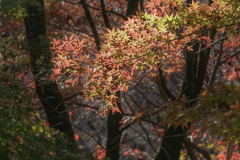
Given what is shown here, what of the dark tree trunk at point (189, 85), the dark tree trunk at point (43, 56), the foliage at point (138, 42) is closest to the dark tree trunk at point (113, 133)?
the dark tree trunk at point (43, 56)

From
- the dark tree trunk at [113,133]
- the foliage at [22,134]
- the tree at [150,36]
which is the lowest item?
the dark tree trunk at [113,133]

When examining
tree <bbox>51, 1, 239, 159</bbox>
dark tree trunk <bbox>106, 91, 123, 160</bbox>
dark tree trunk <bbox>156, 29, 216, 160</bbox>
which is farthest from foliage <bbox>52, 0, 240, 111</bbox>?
dark tree trunk <bbox>106, 91, 123, 160</bbox>

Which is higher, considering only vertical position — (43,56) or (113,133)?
(43,56)

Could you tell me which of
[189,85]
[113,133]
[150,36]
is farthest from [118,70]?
[113,133]

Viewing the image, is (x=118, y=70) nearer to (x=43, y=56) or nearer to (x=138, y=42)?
(x=138, y=42)

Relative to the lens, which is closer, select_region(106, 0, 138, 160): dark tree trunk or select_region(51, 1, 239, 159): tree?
select_region(51, 1, 239, 159): tree

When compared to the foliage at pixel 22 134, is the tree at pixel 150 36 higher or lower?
higher

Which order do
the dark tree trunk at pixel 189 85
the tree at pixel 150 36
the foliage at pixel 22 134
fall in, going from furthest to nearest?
the dark tree trunk at pixel 189 85 < the foliage at pixel 22 134 < the tree at pixel 150 36

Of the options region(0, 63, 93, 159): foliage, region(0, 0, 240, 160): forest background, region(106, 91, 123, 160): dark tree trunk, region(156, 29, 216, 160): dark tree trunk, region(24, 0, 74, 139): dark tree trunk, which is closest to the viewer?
region(0, 0, 240, 160): forest background

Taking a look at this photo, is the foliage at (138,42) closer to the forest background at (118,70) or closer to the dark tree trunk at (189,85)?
the forest background at (118,70)

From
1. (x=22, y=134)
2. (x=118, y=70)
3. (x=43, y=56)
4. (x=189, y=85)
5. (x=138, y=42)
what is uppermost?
(x=43, y=56)

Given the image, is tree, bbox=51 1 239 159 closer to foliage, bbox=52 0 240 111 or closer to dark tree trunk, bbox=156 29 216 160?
foliage, bbox=52 0 240 111

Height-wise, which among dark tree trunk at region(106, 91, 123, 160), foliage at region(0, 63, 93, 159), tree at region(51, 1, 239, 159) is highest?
tree at region(51, 1, 239, 159)

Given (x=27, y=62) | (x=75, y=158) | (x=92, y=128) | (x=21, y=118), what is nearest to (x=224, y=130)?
(x=75, y=158)
